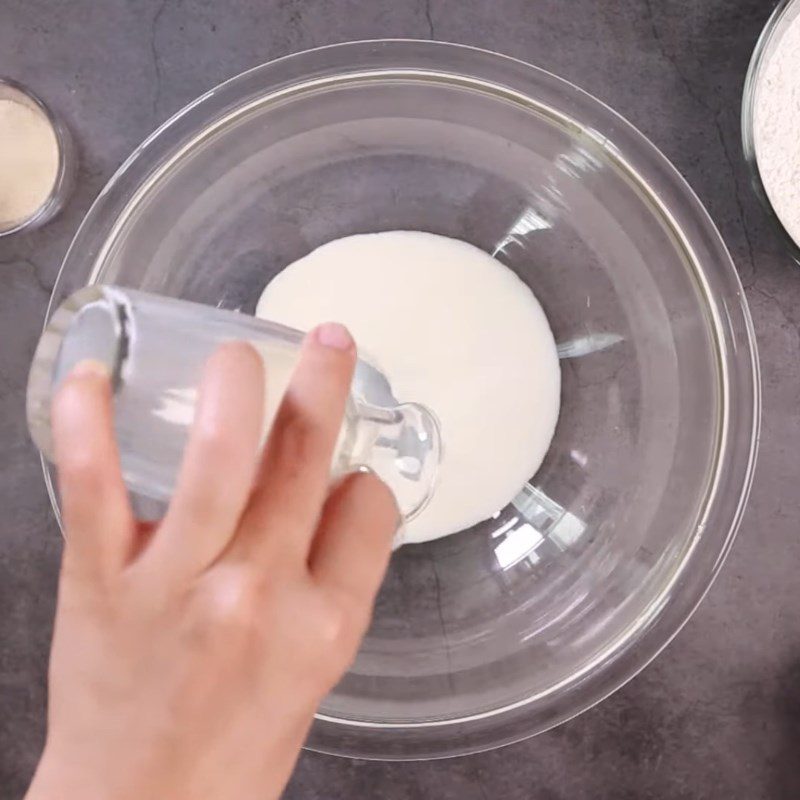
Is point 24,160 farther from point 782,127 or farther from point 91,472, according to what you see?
point 782,127

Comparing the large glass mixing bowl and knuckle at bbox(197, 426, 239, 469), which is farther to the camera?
the large glass mixing bowl

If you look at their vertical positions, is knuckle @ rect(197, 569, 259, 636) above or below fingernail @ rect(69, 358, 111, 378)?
below

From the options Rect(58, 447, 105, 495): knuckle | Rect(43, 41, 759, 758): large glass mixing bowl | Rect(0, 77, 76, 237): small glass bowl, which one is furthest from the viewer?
Rect(0, 77, 76, 237): small glass bowl

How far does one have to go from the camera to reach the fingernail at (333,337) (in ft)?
1.30

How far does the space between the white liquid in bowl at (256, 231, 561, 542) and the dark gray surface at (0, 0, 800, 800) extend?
195mm

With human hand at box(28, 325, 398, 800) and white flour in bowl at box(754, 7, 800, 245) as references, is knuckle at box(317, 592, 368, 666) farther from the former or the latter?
white flour in bowl at box(754, 7, 800, 245)

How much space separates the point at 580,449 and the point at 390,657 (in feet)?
0.71

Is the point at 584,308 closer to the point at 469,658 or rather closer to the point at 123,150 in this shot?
the point at 469,658

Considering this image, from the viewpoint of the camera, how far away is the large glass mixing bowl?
61 cm

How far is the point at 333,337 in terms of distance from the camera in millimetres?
403

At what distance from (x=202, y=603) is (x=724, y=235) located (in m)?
0.55

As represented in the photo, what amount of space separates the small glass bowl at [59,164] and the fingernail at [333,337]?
1.38 feet

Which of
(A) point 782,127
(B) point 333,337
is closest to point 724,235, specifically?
(A) point 782,127

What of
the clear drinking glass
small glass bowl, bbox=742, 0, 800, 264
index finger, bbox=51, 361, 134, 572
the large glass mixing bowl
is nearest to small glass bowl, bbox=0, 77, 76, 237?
the large glass mixing bowl
